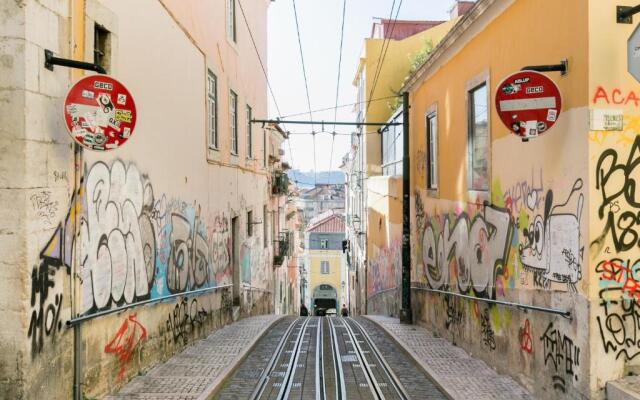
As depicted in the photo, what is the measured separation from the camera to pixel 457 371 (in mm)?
9016

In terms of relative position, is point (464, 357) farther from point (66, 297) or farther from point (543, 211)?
point (66, 297)

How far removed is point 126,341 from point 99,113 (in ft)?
9.75

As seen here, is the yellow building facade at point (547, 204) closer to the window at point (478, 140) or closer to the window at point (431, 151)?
the window at point (478, 140)

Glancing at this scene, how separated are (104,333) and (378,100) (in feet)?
69.7

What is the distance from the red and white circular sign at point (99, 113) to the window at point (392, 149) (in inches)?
521

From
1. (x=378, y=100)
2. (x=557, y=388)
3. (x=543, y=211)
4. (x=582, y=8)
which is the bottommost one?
(x=557, y=388)

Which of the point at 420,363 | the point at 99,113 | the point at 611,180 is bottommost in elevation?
the point at 420,363

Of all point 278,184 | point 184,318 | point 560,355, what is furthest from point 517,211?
point 278,184

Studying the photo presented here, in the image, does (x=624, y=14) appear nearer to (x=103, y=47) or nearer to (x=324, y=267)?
(x=103, y=47)

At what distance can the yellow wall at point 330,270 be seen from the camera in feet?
204

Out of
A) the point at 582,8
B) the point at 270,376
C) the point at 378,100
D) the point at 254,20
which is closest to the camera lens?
the point at 582,8

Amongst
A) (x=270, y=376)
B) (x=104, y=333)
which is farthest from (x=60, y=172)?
(x=270, y=376)

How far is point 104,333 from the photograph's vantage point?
23.6ft

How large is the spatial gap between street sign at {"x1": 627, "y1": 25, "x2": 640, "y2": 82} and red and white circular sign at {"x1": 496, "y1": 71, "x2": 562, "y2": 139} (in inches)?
29.3
